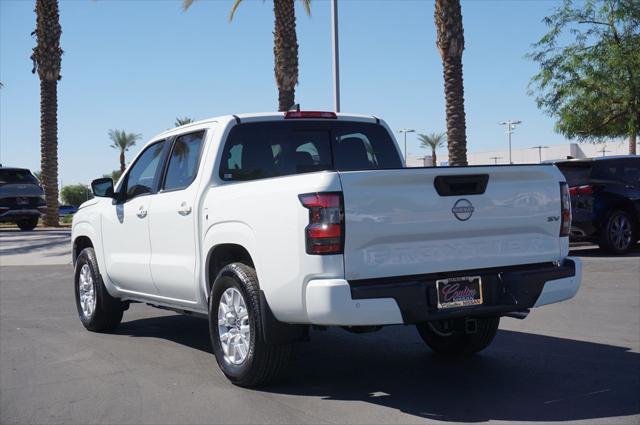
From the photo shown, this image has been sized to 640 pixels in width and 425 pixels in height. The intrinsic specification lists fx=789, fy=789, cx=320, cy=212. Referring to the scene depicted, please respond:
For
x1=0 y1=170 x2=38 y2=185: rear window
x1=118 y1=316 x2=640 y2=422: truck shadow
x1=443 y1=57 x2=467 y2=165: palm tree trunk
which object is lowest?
x1=118 y1=316 x2=640 y2=422: truck shadow

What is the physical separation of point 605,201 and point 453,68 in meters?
7.99

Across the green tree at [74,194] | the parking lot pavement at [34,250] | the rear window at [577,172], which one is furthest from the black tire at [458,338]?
the green tree at [74,194]

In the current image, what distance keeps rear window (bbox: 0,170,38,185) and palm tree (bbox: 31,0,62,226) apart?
4.49m

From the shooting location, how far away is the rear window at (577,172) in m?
14.4

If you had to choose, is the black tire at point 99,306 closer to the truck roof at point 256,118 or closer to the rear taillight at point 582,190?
the truck roof at point 256,118

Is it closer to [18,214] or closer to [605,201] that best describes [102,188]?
[605,201]

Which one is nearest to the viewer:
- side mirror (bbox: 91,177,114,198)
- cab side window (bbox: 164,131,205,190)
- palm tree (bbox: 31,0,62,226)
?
cab side window (bbox: 164,131,205,190)

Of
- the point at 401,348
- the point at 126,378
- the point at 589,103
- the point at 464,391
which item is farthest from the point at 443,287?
Answer: the point at 589,103

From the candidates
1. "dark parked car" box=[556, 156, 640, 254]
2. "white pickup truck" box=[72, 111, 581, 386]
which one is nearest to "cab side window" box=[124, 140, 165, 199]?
"white pickup truck" box=[72, 111, 581, 386]

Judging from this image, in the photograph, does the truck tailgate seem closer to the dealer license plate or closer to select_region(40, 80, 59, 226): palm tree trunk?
the dealer license plate

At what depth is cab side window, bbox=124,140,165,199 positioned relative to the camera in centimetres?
733

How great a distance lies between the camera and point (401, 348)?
7051 millimetres

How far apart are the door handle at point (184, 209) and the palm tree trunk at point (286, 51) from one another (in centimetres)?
1914

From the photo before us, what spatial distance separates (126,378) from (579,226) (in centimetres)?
1025
